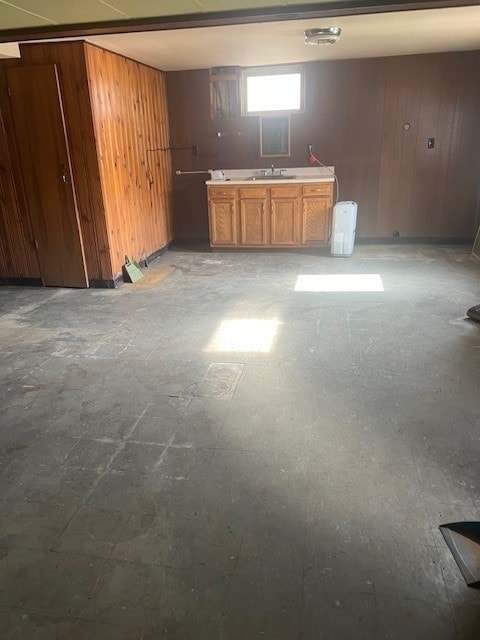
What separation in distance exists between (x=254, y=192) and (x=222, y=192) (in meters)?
0.43

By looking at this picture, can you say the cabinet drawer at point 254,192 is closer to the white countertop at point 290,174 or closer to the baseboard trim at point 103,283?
the white countertop at point 290,174

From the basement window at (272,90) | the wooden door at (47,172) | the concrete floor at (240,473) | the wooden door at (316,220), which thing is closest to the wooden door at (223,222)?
the wooden door at (316,220)

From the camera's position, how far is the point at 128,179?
5.29 metres

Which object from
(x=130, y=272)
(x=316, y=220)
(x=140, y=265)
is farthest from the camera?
(x=316, y=220)

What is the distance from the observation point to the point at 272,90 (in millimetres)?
6270

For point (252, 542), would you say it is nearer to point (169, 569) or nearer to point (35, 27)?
point (169, 569)

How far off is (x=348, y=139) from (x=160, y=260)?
3.02 meters

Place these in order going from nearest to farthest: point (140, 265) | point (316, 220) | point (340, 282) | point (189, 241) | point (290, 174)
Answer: point (340, 282), point (140, 265), point (316, 220), point (290, 174), point (189, 241)

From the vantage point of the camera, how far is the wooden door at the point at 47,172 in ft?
14.6

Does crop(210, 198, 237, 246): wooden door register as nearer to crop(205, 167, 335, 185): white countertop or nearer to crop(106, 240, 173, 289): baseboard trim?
crop(205, 167, 335, 185): white countertop

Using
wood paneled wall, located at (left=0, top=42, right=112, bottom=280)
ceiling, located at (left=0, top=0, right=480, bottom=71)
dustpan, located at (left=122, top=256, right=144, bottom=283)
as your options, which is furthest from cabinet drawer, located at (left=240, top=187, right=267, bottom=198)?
wood paneled wall, located at (left=0, top=42, right=112, bottom=280)

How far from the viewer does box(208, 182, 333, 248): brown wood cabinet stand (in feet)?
Result: 19.7

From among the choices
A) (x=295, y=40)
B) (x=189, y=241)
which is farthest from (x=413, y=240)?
(x=189, y=241)

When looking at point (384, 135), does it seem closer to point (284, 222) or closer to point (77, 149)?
point (284, 222)
